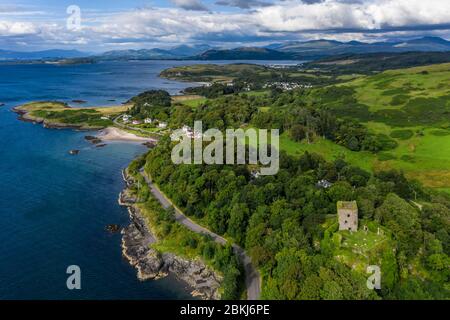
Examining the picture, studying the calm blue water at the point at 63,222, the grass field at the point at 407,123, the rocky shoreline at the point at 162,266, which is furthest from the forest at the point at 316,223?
the grass field at the point at 407,123

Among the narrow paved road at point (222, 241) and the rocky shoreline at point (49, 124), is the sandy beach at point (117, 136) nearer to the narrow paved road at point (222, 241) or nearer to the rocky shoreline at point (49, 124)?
the rocky shoreline at point (49, 124)

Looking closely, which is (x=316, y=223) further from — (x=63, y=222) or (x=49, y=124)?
(x=49, y=124)

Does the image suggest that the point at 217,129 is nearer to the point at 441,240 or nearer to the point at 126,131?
the point at 126,131

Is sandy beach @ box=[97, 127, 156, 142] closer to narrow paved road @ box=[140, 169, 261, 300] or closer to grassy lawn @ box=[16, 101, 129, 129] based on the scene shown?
grassy lawn @ box=[16, 101, 129, 129]

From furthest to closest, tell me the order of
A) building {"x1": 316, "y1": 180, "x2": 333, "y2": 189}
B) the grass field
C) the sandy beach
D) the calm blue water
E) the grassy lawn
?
the grassy lawn
the sandy beach
the grass field
building {"x1": 316, "y1": 180, "x2": 333, "y2": 189}
the calm blue water

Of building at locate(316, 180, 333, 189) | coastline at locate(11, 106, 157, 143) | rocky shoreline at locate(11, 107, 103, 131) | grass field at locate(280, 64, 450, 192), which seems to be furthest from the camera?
rocky shoreline at locate(11, 107, 103, 131)

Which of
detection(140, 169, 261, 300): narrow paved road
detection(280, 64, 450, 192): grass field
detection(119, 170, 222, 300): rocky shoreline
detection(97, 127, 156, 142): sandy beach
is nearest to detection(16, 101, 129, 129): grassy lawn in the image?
detection(97, 127, 156, 142): sandy beach
